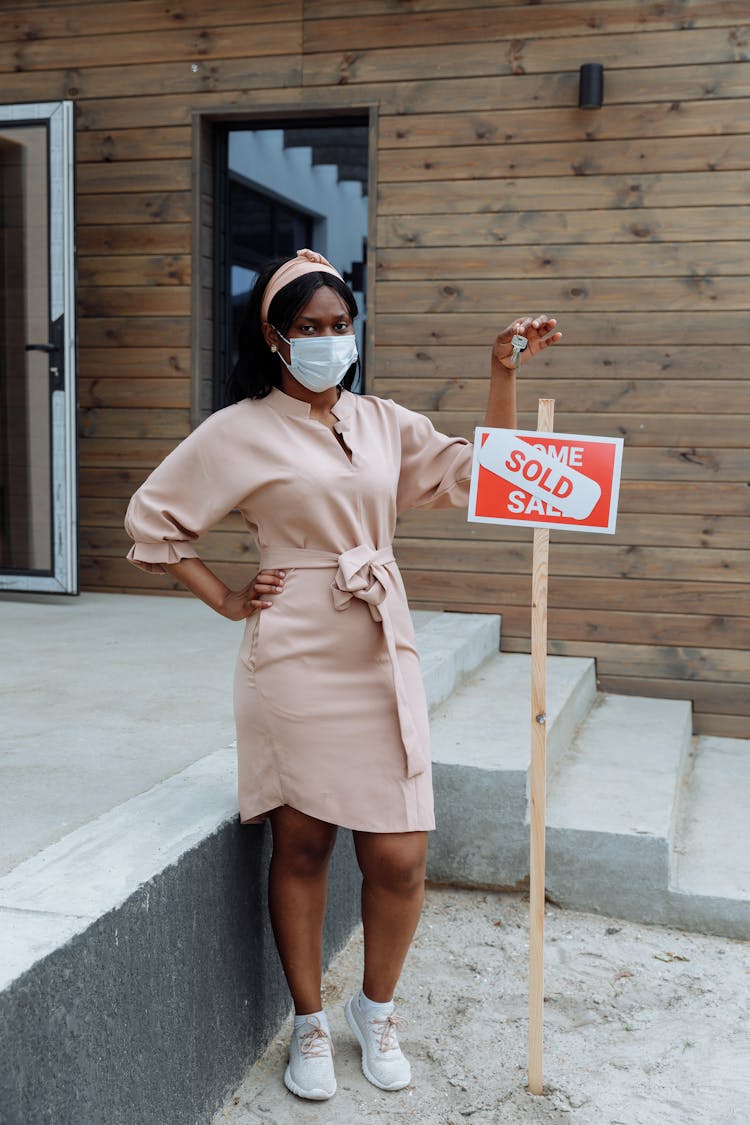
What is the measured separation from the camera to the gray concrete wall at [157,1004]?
156 cm

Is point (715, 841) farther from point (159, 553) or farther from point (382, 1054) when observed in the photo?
point (159, 553)

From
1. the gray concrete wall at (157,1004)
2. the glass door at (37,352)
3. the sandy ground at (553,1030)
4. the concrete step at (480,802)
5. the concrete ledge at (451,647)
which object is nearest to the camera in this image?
the gray concrete wall at (157,1004)

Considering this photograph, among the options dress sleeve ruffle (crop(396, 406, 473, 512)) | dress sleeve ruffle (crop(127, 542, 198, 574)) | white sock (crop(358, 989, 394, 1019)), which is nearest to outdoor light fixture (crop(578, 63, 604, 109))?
dress sleeve ruffle (crop(396, 406, 473, 512))

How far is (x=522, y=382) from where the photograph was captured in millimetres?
4922

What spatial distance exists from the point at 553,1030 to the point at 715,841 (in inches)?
43.9

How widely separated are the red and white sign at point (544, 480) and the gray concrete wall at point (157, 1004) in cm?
83

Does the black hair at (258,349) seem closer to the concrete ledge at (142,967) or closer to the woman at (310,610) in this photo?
the woman at (310,610)

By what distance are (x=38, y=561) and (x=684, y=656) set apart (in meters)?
2.91

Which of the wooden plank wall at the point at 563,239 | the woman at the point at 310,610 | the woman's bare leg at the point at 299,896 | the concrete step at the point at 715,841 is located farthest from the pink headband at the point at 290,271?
the wooden plank wall at the point at 563,239

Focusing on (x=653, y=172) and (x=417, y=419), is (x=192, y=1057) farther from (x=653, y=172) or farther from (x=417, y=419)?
(x=653, y=172)

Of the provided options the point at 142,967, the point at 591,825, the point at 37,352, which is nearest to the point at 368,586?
the point at 142,967

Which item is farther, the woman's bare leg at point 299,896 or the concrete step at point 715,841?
the concrete step at point 715,841

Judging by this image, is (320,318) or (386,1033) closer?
(320,318)

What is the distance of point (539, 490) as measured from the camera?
7.50ft
